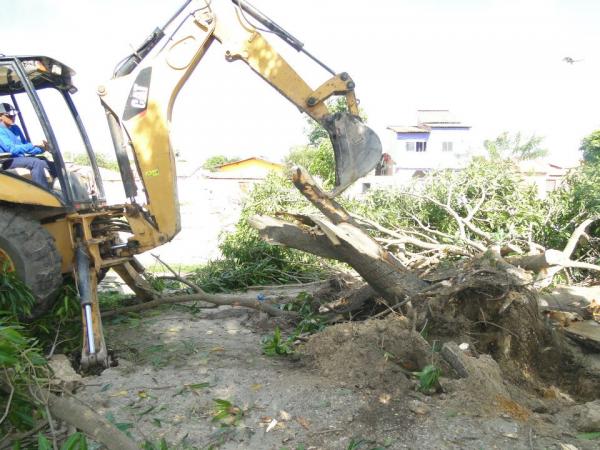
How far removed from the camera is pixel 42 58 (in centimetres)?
466

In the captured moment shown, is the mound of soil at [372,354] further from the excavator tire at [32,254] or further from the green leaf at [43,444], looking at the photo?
the excavator tire at [32,254]

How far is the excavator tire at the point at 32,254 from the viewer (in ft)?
13.1

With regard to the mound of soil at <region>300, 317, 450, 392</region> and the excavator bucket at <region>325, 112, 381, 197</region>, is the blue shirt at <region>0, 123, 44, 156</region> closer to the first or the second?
the excavator bucket at <region>325, 112, 381, 197</region>

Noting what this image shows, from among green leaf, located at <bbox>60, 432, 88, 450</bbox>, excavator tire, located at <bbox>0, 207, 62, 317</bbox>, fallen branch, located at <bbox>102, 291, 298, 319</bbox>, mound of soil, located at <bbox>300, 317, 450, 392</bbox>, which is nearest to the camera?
green leaf, located at <bbox>60, 432, 88, 450</bbox>

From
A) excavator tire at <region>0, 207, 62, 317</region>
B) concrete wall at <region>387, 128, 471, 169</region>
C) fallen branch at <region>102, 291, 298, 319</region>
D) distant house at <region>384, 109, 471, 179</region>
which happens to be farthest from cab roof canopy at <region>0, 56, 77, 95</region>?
concrete wall at <region>387, 128, 471, 169</region>

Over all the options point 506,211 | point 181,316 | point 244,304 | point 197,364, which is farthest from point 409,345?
point 506,211

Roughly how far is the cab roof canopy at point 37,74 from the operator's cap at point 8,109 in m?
0.23

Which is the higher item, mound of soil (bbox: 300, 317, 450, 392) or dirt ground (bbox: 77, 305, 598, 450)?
mound of soil (bbox: 300, 317, 450, 392)

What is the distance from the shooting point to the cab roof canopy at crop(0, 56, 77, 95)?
454 cm

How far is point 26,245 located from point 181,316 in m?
2.12

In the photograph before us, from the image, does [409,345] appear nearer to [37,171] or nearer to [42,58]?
[37,171]

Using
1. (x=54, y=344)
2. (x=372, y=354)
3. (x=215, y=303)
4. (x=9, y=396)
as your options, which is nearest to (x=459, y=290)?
(x=372, y=354)

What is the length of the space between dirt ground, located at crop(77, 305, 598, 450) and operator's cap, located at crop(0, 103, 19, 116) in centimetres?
257

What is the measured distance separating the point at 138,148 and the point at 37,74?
4.40ft
